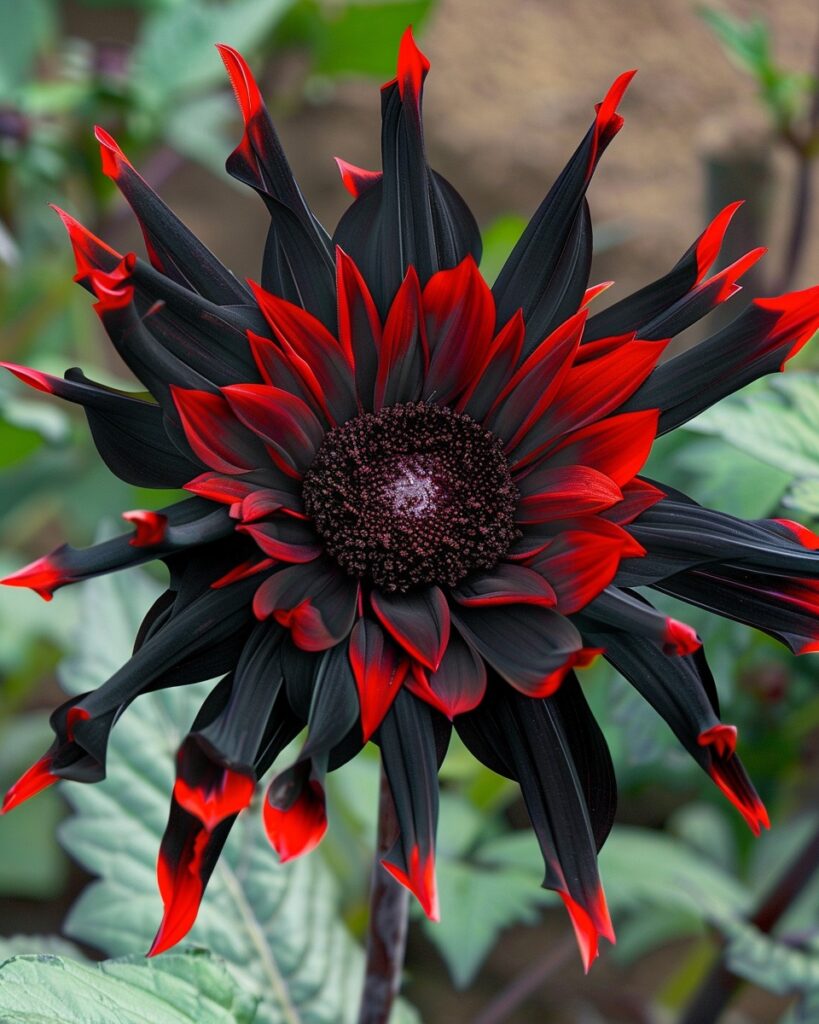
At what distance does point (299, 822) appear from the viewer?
375 mm

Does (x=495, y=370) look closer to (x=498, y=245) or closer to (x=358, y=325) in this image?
(x=358, y=325)

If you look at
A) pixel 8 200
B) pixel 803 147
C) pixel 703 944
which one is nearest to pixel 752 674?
pixel 703 944

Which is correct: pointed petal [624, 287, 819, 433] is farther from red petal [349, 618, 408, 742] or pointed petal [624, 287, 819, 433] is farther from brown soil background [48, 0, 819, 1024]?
brown soil background [48, 0, 819, 1024]

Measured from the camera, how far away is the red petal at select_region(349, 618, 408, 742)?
0.40m

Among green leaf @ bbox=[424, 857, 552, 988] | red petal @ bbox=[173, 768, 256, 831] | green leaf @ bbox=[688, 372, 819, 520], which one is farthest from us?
green leaf @ bbox=[424, 857, 552, 988]

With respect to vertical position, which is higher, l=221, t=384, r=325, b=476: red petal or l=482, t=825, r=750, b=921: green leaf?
l=221, t=384, r=325, b=476: red petal

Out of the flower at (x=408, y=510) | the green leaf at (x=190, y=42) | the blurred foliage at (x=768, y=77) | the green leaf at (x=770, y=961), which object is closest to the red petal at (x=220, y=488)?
the flower at (x=408, y=510)

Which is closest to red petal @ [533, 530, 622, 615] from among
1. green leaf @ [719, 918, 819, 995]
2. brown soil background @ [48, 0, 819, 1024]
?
green leaf @ [719, 918, 819, 995]

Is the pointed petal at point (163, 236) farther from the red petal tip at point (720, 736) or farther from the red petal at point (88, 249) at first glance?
the red petal tip at point (720, 736)

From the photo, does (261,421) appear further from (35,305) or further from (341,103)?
(341,103)

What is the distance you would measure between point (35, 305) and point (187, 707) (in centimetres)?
68

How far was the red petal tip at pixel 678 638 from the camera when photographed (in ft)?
1.20

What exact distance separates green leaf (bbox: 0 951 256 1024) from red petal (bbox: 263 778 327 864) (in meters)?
0.12

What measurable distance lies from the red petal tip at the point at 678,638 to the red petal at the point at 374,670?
0.10 meters
